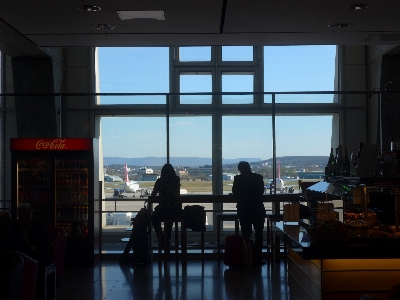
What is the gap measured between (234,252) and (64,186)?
9.36 feet

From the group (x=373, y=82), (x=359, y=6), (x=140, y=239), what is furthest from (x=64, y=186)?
(x=373, y=82)

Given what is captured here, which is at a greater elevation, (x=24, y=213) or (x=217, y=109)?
(x=217, y=109)

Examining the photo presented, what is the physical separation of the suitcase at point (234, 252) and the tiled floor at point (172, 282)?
132 millimetres

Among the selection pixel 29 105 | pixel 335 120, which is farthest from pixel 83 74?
pixel 335 120

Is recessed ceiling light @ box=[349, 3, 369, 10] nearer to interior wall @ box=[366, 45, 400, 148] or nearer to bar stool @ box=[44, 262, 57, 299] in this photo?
bar stool @ box=[44, 262, 57, 299]

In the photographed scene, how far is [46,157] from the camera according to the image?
852 cm

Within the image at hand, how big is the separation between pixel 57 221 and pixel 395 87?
592 centimetres

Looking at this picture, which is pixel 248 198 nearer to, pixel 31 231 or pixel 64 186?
pixel 64 186

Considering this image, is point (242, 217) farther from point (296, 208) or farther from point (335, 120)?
point (335, 120)

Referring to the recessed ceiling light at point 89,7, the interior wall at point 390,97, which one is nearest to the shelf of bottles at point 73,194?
the recessed ceiling light at point 89,7

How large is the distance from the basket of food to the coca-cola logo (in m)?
5.26

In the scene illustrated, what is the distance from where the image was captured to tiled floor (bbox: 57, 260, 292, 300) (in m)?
6.45

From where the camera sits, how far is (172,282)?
7160 mm

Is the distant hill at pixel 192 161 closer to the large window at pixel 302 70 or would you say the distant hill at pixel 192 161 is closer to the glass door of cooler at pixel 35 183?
the large window at pixel 302 70
